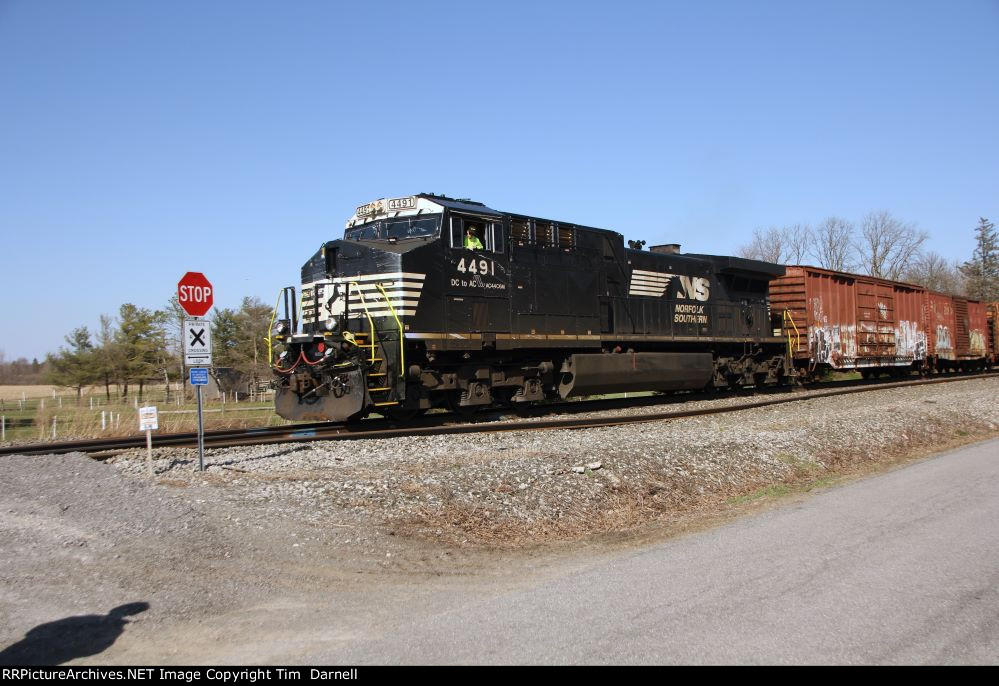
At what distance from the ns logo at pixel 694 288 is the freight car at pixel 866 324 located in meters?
4.01

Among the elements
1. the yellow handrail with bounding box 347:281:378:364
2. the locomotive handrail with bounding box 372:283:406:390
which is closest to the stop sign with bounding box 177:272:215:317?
the yellow handrail with bounding box 347:281:378:364

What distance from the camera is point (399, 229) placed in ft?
43.2

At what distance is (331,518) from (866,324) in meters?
22.6

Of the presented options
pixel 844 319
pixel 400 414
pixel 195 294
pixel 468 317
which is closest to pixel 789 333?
pixel 844 319

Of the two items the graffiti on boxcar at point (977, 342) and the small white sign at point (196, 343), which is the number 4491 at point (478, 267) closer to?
the small white sign at point (196, 343)

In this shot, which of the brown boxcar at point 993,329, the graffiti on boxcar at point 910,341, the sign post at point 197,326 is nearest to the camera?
the sign post at point 197,326

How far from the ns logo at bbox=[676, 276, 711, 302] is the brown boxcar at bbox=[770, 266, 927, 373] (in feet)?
13.2

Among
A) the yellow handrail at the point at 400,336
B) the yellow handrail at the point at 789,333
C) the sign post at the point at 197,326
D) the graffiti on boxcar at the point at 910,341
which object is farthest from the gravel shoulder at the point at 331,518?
the graffiti on boxcar at the point at 910,341

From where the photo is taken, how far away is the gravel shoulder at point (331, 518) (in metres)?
4.74

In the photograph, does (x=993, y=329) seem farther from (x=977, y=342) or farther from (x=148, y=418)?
(x=148, y=418)

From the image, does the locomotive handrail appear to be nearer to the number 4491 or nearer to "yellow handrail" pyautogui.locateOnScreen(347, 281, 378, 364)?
"yellow handrail" pyautogui.locateOnScreen(347, 281, 378, 364)

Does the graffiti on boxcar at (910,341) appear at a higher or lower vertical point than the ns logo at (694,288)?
lower

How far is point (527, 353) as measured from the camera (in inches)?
579

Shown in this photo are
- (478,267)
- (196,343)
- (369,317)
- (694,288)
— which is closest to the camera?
(196,343)
